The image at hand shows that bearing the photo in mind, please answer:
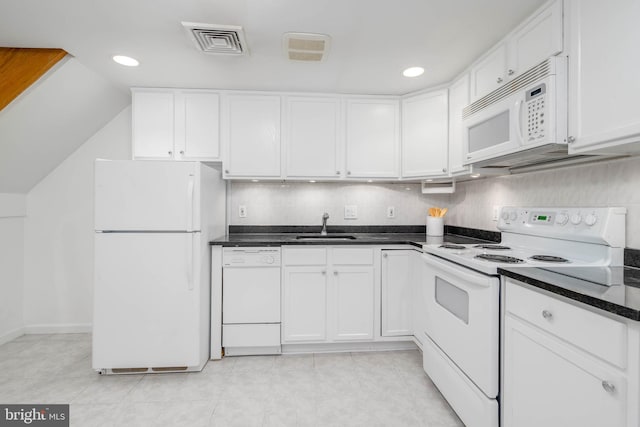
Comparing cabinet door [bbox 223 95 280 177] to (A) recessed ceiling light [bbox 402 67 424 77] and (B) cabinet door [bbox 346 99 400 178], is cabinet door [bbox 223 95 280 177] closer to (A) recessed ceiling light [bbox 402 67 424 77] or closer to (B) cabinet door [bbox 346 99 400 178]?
(B) cabinet door [bbox 346 99 400 178]

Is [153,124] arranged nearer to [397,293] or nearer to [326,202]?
[326,202]

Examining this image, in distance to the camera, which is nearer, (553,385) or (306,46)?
(553,385)

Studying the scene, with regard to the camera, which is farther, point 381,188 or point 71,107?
point 381,188

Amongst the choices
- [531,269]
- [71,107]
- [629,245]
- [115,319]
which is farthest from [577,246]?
[71,107]

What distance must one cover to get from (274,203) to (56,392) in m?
2.10

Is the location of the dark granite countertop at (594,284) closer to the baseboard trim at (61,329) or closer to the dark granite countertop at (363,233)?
the dark granite countertop at (363,233)

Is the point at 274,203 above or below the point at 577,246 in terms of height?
above

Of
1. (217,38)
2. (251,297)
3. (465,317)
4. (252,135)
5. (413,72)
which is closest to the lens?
(465,317)

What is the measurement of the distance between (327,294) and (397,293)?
0.60 meters

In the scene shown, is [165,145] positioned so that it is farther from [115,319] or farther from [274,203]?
[115,319]

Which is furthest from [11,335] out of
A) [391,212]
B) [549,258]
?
[549,258]

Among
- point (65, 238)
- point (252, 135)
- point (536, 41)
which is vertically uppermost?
point (536, 41)

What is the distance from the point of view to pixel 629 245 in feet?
4.69

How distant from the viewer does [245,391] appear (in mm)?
2023
